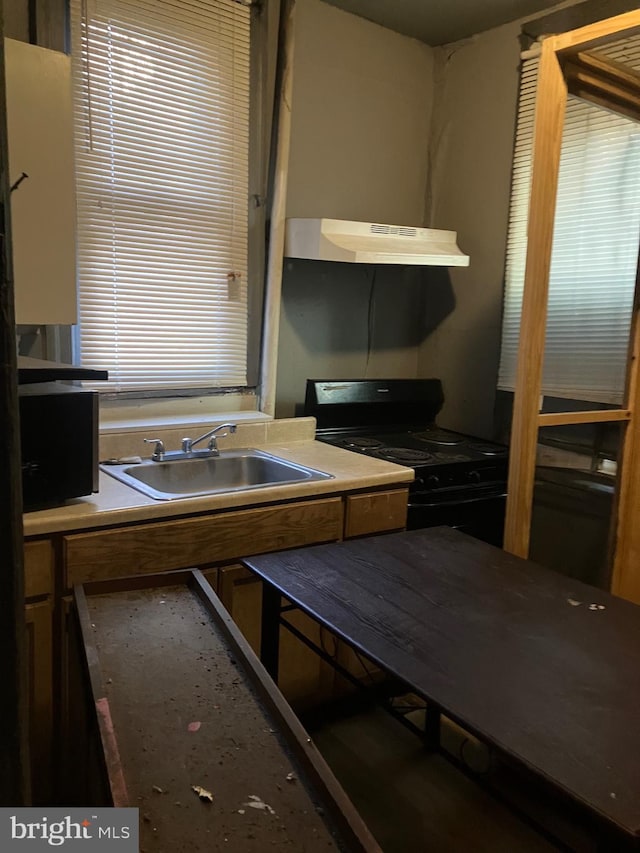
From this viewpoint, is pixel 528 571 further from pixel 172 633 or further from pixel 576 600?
pixel 172 633

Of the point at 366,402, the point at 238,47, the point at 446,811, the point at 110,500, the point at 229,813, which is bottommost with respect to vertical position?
the point at 446,811

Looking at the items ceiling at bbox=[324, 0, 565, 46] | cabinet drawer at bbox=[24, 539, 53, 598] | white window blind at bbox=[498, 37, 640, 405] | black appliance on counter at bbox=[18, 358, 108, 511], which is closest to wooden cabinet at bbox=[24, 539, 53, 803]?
cabinet drawer at bbox=[24, 539, 53, 598]

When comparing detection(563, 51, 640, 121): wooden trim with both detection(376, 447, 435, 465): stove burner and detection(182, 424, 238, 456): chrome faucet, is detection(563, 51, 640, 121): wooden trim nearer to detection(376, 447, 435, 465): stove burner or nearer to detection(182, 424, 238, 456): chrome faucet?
detection(376, 447, 435, 465): stove burner

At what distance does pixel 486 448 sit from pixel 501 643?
173 cm

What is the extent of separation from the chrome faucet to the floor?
3.43ft

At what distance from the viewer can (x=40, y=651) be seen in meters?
1.77

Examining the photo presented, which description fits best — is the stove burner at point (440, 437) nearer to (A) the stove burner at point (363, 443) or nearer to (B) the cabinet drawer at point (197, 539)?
(A) the stove burner at point (363, 443)

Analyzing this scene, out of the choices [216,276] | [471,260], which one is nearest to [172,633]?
[216,276]

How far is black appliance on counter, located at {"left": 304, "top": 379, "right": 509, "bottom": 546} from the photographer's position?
2611mm

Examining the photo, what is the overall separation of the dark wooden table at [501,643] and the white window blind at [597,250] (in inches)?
40.8

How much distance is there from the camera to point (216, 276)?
2703mm

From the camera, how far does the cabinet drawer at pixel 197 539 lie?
5.99ft

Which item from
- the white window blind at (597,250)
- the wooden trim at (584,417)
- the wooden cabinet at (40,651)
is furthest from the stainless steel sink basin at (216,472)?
the white window blind at (597,250)

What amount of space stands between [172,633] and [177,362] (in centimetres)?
146
